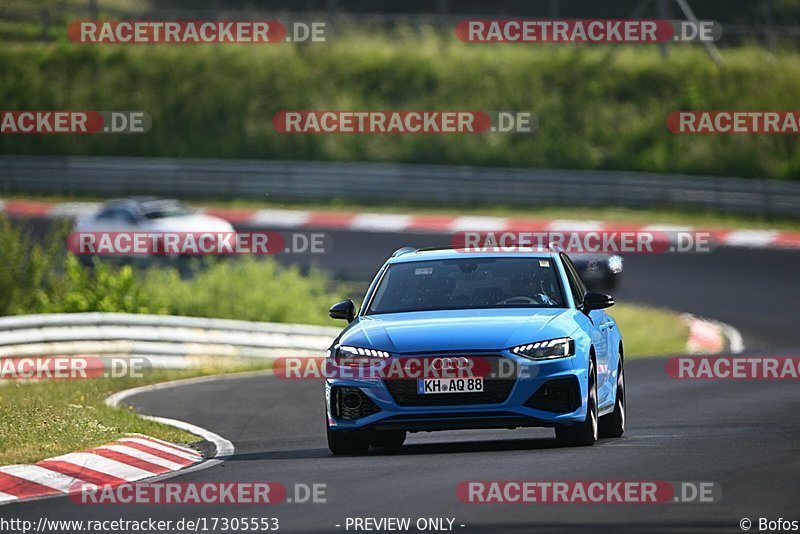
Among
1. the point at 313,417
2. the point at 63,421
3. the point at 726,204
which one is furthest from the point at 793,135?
the point at 63,421

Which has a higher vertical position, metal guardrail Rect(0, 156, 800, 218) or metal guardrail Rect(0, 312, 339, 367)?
metal guardrail Rect(0, 156, 800, 218)

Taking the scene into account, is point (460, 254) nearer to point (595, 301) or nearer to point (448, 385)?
point (595, 301)

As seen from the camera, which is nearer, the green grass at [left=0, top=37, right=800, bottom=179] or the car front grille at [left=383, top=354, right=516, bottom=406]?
the car front grille at [left=383, top=354, right=516, bottom=406]

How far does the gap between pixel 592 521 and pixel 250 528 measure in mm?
1841

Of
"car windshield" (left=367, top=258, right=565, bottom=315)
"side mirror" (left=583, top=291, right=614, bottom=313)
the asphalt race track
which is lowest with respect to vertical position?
the asphalt race track

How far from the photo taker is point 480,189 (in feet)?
137

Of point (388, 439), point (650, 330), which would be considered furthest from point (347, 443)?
point (650, 330)

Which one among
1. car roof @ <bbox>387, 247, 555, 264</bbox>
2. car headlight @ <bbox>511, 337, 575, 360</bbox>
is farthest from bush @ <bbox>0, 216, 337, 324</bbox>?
car headlight @ <bbox>511, 337, 575, 360</bbox>

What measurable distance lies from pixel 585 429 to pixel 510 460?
2.91 ft

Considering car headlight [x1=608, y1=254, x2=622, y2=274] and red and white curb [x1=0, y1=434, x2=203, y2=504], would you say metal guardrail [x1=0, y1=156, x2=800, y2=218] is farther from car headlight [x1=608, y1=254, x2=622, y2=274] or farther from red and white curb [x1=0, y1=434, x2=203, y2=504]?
red and white curb [x1=0, y1=434, x2=203, y2=504]

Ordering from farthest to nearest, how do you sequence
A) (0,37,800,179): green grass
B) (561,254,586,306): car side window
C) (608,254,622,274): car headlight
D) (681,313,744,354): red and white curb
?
(0,37,800,179): green grass → (608,254,622,274): car headlight → (681,313,744,354): red and white curb → (561,254,586,306): car side window

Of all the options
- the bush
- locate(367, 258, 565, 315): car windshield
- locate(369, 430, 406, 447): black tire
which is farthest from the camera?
the bush

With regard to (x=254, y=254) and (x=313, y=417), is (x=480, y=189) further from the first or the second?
(x=313, y=417)

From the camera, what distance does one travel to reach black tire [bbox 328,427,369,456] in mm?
11898
